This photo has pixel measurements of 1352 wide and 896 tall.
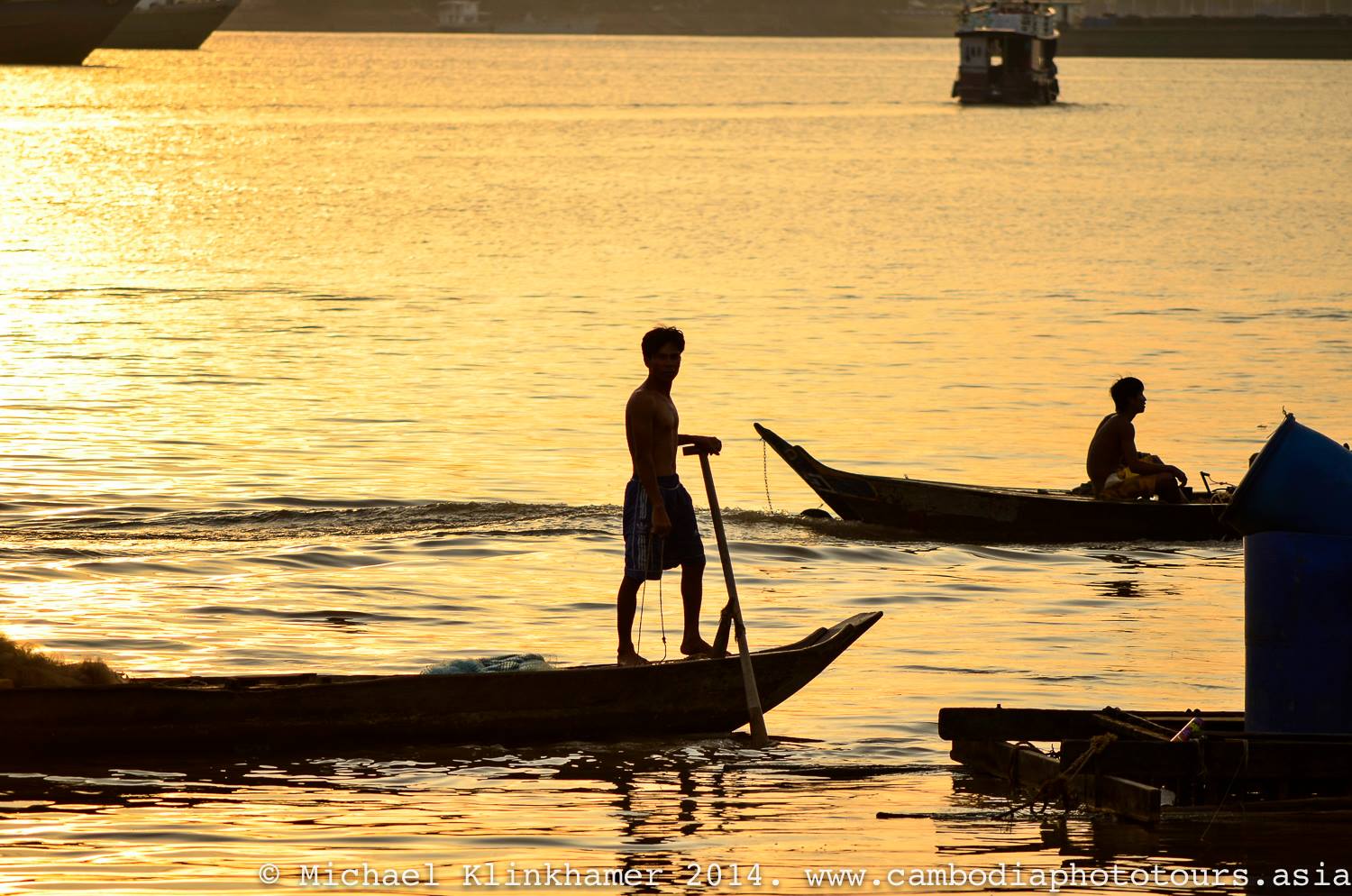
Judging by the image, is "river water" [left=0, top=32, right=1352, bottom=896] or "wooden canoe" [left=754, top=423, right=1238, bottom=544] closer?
"river water" [left=0, top=32, right=1352, bottom=896]

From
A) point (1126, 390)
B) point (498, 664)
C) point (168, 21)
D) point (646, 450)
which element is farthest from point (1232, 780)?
point (168, 21)

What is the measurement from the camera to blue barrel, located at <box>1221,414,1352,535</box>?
7805mm

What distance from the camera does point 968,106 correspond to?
10875 centimetres

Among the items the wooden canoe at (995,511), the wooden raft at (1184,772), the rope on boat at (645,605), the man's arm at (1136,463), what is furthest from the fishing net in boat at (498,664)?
the man's arm at (1136,463)

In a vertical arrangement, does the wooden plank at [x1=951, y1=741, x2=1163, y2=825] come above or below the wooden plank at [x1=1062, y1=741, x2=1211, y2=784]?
below

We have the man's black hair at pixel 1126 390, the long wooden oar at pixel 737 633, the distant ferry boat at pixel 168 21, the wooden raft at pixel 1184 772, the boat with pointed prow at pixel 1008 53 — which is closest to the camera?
the wooden raft at pixel 1184 772

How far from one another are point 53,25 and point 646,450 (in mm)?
120342

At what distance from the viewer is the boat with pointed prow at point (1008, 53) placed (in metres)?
90.4

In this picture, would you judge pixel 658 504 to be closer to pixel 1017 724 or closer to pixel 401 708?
pixel 401 708

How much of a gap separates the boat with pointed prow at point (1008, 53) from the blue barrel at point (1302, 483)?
8491 cm

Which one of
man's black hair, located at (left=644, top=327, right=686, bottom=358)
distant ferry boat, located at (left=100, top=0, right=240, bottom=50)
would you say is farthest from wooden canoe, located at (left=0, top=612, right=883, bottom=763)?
distant ferry boat, located at (left=100, top=0, right=240, bottom=50)

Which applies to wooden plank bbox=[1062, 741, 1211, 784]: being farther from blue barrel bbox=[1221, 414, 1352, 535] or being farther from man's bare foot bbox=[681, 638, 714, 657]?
man's bare foot bbox=[681, 638, 714, 657]

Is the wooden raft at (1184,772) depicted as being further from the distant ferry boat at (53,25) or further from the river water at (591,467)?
the distant ferry boat at (53,25)

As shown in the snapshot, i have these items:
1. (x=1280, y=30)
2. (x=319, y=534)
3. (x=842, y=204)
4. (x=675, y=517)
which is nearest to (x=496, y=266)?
(x=842, y=204)
